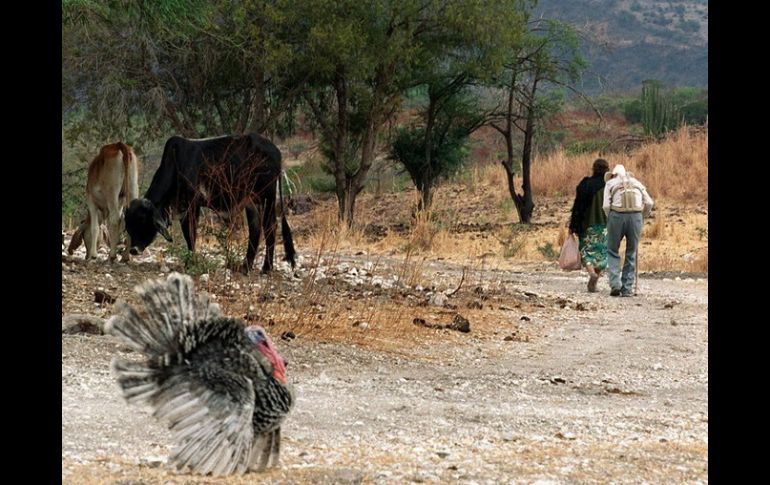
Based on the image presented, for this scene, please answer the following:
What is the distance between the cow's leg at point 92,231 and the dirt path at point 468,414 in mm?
6093

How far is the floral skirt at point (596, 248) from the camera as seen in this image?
15.7 metres

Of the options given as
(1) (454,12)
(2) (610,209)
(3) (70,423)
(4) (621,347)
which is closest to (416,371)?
(4) (621,347)

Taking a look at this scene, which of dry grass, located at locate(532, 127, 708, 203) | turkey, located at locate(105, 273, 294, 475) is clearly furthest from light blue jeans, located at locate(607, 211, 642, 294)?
dry grass, located at locate(532, 127, 708, 203)

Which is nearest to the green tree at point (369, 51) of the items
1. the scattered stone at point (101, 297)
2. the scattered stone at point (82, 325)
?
the scattered stone at point (101, 297)

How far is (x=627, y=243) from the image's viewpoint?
15.2 m

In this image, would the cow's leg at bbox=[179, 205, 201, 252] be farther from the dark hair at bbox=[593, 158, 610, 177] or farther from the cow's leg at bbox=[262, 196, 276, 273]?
the dark hair at bbox=[593, 158, 610, 177]

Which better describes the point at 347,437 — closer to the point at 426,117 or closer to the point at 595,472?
the point at 595,472

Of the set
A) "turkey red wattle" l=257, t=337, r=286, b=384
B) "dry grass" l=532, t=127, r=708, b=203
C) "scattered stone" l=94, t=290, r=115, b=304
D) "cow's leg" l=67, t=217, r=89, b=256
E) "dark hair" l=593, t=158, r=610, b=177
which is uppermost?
"dry grass" l=532, t=127, r=708, b=203

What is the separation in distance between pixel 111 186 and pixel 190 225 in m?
1.88

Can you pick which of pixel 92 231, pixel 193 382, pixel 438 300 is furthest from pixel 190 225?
pixel 193 382

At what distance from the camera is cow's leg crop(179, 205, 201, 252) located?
14.1m

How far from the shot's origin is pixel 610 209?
49.1 ft

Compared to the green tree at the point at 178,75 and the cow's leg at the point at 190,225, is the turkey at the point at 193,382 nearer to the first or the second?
the cow's leg at the point at 190,225

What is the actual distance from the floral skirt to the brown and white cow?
5837 mm
